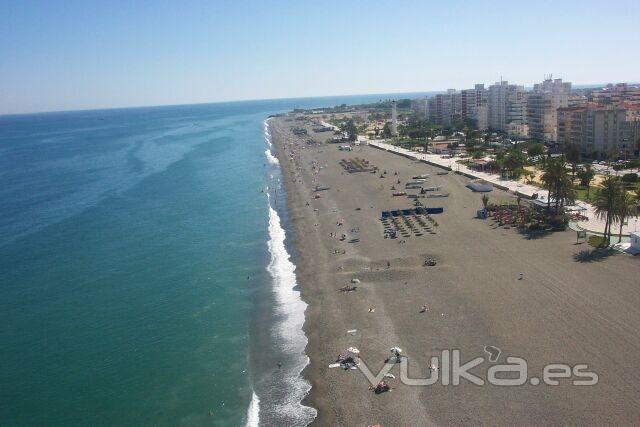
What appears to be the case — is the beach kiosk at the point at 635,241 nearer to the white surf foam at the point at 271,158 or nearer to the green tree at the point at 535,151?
the green tree at the point at 535,151

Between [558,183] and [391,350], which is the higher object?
[558,183]

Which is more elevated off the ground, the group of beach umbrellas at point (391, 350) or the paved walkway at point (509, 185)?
the paved walkway at point (509, 185)

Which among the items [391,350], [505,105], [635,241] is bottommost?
[391,350]

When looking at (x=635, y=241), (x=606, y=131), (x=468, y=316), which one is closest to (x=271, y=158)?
(x=606, y=131)

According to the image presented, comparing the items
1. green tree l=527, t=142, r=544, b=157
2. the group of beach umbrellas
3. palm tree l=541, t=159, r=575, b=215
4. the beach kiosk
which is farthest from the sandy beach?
green tree l=527, t=142, r=544, b=157

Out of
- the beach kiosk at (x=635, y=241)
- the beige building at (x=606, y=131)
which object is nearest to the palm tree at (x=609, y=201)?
the beach kiosk at (x=635, y=241)

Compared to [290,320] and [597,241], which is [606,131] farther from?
[290,320]
